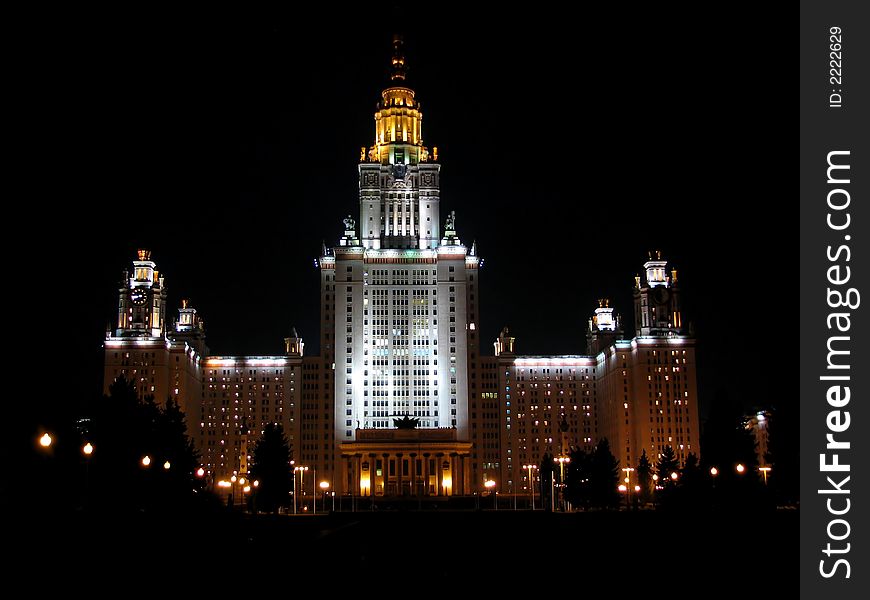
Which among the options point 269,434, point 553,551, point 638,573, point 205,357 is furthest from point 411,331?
point 638,573

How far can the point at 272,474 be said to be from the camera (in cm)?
10688

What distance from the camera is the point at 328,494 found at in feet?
552

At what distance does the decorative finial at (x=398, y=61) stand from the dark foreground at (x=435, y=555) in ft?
451

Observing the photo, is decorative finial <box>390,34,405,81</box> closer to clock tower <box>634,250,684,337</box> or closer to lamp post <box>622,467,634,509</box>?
clock tower <box>634,250,684,337</box>

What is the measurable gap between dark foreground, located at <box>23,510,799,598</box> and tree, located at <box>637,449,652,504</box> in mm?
85655

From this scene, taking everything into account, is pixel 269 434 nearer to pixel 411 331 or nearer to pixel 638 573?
pixel 411 331

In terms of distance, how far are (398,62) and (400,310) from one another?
49072 millimetres

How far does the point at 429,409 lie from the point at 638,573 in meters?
138

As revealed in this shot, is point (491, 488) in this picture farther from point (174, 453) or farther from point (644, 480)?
point (174, 453)

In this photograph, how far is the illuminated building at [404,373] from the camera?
6722 inches

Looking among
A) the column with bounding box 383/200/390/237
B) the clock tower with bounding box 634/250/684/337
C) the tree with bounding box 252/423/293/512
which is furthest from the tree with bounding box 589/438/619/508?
the column with bounding box 383/200/390/237

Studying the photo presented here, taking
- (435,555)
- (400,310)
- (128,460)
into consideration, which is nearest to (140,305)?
(400,310)

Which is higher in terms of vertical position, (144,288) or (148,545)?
(144,288)

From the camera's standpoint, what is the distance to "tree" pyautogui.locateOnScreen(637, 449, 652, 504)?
148m
